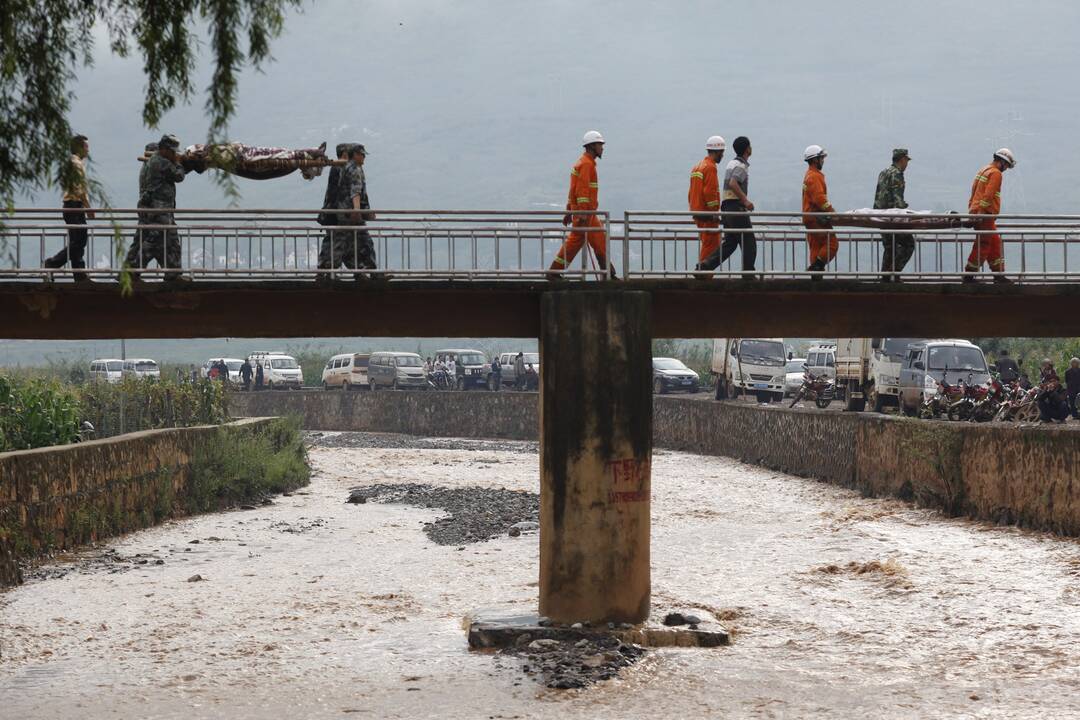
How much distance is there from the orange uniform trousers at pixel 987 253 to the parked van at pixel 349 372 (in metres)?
49.2

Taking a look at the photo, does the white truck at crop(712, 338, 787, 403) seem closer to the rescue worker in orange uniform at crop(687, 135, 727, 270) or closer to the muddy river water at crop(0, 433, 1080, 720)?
the muddy river water at crop(0, 433, 1080, 720)

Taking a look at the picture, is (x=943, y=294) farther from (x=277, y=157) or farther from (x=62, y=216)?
(x=62, y=216)

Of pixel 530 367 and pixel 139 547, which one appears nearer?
pixel 139 547

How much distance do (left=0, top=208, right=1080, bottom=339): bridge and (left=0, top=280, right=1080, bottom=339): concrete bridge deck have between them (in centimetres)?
2

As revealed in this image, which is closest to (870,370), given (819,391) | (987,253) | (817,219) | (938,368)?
(819,391)

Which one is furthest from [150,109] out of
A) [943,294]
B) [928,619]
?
[928,619]

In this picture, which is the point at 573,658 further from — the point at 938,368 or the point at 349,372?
the point at 349,372

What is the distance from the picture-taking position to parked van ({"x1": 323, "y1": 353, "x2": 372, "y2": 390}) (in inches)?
2633

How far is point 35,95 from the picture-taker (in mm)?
11000

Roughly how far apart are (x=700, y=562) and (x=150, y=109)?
57.6 feet

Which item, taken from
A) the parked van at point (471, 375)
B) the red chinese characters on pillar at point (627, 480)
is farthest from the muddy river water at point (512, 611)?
the parked van at point (471, 375)

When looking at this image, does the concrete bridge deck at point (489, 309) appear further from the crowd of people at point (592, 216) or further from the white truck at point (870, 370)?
the white truck at point (870, 370)

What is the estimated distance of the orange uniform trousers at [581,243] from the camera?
17250 mm

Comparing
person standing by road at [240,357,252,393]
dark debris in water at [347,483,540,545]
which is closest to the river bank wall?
dark debris in water at [347,483,540,545]
